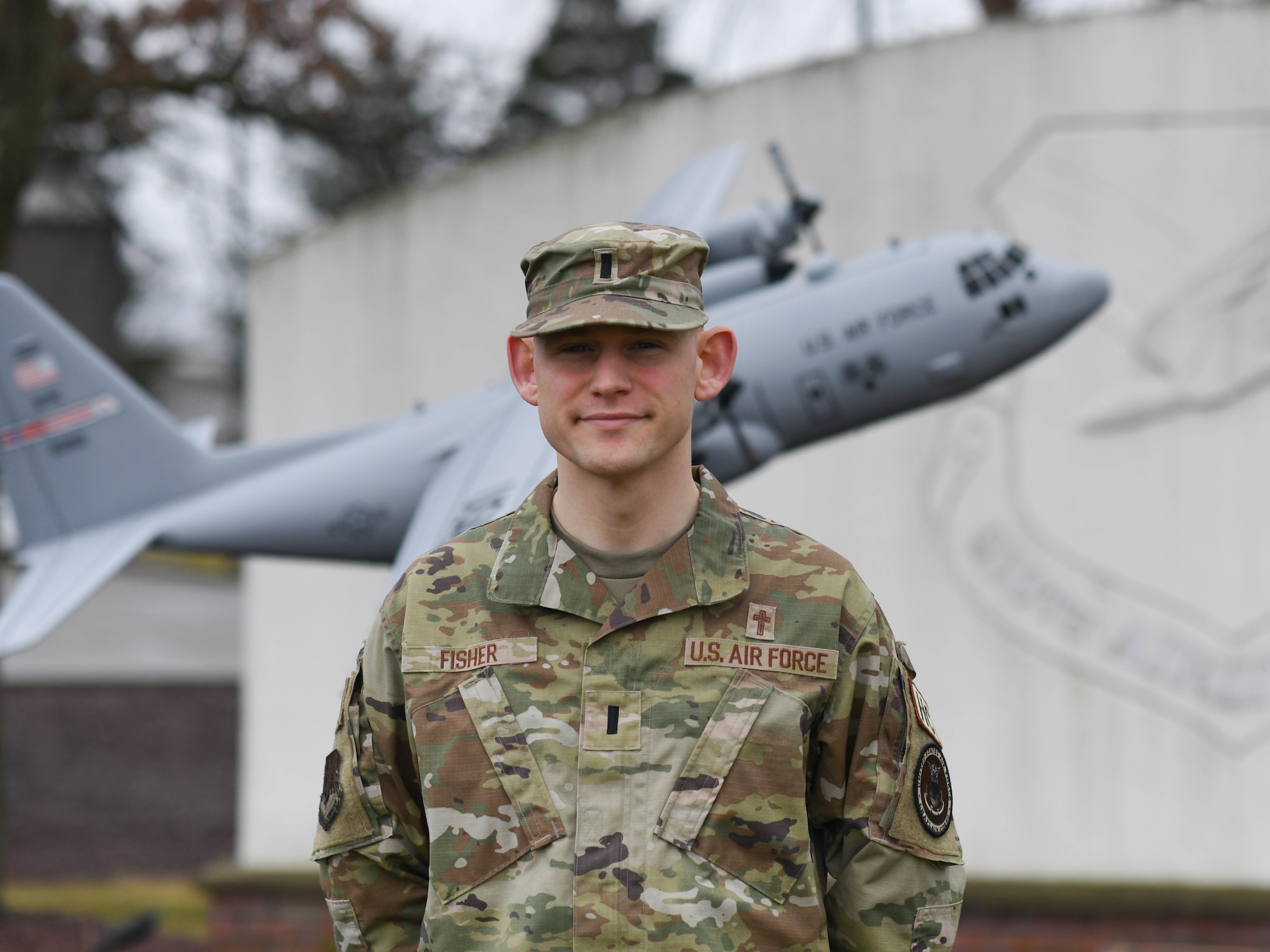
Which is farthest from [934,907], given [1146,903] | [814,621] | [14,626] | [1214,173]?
[1214,173]

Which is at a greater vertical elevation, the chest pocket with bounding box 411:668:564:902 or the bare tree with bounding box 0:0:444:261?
the bare tree with bounding box 0:0:444:261

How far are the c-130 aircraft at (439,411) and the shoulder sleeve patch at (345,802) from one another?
3095mm

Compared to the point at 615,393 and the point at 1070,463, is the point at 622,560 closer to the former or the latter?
the point at 615,393

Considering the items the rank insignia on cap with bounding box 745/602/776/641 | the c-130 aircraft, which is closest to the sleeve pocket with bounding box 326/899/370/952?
the rank insignia on cap with bounding box 745/602/776/641

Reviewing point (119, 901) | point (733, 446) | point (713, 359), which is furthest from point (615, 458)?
point (119, 901)

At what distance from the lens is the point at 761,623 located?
2.55 m

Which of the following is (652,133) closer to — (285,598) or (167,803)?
(285,598)

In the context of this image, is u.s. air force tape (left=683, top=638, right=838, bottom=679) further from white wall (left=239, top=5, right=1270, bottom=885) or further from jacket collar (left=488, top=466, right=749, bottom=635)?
white wall (left=239, top=5, right=1270, bottom=885)

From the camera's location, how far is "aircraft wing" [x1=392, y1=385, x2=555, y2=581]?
185 inches

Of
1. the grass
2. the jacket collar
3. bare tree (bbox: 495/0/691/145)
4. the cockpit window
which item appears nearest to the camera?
the jacket collar

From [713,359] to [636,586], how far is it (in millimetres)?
488

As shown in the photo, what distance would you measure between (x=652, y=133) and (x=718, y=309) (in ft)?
13.6

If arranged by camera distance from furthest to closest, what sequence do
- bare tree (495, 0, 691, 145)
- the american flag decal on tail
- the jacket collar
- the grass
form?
bare tree (495, 0, 691, 145)
the grass
the american flag decal on tail
the jacket collar

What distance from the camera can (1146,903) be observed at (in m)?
9.59
